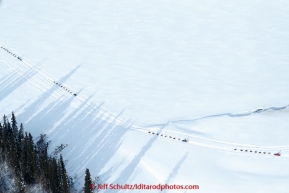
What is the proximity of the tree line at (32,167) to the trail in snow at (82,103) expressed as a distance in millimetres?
12394

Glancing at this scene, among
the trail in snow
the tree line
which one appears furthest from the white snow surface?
the tree line

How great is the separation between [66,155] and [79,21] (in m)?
Result: 42.9

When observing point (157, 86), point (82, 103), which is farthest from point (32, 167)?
point (157, 86)

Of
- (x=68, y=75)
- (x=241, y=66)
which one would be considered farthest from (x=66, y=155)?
(x=241, y=66)

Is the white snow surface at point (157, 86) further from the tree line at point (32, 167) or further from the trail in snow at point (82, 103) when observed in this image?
the tree line at point (32, 167)

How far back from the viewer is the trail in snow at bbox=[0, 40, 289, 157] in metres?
41.1

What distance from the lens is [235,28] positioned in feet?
228

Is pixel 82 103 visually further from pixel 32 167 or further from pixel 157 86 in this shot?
pixel 32 167

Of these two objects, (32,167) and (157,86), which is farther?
(157,86)

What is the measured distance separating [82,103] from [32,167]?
15.6 metres

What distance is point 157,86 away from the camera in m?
53.6

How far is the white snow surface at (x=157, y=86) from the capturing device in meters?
38.4

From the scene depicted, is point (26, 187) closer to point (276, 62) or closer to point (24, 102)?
point (24, 102)

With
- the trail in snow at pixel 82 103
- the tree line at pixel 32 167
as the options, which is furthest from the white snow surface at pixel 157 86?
the tree line at pixel 32 167
